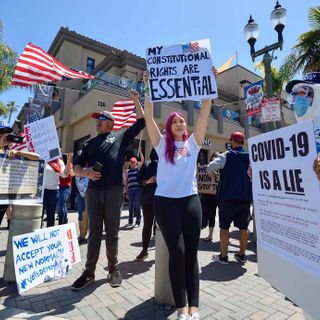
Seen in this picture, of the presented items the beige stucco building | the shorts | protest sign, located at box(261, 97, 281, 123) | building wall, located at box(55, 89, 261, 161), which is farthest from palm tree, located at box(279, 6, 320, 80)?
the shorts

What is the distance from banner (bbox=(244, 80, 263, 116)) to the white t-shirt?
18.9 ft

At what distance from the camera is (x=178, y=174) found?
2965 millimetres

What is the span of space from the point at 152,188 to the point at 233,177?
1417 mm

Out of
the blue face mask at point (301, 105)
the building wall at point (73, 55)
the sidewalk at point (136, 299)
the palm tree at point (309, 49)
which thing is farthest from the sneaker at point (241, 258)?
the building wall at point (73, 55)

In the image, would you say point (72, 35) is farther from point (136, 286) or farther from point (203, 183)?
point (136, 286)

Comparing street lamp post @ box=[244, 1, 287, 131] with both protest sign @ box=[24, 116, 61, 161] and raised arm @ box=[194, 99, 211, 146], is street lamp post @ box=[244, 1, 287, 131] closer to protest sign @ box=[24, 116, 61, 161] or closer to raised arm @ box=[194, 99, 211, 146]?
raised arm @ box=[194, 99, 211, 146]

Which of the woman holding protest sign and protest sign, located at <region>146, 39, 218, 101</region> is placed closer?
the woman holding protest sign

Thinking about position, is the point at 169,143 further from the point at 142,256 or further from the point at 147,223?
the point at 142,256

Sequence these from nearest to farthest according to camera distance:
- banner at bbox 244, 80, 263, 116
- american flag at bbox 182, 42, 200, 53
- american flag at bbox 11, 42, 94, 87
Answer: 1. american flag at bbox 182, 42, 200, 53
2. american flag at bbox 11, 42, 94, 87
3. banner at bbox 244, 80, 263, 116

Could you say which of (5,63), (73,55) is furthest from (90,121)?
(73,55)

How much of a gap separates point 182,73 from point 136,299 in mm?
2767

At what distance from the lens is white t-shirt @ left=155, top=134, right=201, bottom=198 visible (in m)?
2.93

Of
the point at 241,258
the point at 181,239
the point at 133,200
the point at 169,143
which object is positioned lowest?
the point at 241,258

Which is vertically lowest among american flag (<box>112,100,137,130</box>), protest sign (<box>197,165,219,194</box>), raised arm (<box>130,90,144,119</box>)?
protest sign (<box>197,165,219,194</box>)
